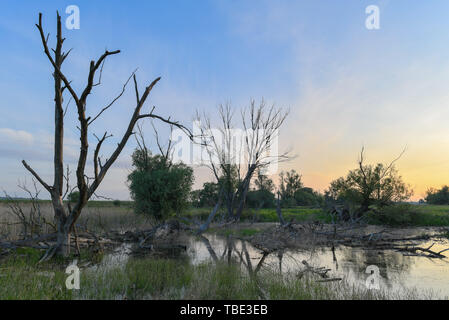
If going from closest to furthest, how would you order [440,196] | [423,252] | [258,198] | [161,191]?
[423,252]
[161,191]
[258,198]
[440,196]

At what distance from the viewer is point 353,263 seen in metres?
11.1

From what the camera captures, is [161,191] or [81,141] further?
[161,191]

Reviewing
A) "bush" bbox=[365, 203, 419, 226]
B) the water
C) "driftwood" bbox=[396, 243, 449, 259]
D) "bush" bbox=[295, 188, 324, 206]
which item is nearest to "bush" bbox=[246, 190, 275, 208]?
"bush" bbox=[295, 188, 324, 206]

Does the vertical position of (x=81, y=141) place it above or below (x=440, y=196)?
above

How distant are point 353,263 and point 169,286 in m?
7.61

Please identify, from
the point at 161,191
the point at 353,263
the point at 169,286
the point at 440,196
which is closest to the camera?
the point at 169,286

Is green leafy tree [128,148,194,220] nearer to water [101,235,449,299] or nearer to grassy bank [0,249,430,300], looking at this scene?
water [101,235,449,299]

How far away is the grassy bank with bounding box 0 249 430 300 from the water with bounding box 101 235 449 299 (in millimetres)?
1126

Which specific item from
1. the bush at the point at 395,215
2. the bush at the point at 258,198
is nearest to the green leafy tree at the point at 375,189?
the bush at the point at 395,215

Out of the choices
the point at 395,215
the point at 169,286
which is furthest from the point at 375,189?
the point at 169,286

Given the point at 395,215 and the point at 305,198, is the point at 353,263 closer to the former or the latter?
the point at 395,215

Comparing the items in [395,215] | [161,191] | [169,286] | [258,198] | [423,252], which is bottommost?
[423,252]
